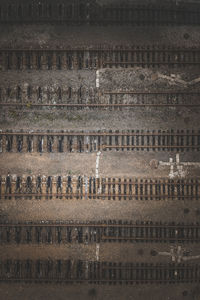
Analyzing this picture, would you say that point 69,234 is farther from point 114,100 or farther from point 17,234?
point 114,100

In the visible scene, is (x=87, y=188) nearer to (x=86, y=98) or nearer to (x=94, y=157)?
(x=94, y=157)

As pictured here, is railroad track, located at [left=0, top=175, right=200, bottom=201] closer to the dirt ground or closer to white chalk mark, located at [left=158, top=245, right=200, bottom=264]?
the dirt ground

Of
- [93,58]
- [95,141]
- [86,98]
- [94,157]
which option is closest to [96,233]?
[94,157]

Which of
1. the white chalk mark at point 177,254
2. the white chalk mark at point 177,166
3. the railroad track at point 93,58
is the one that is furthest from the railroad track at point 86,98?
the white chalk mark at point 177,254

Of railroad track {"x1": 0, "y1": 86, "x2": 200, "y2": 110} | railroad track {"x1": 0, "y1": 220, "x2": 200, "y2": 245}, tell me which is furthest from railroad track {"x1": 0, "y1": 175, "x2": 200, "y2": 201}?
railroad track {"x1": 0, "y1": 86, "x2": 200, "y2": 110}

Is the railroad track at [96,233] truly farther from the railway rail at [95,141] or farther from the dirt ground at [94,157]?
the railway rail at [95,141]

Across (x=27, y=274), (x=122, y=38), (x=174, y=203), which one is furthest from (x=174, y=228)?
(x=122, y=38)

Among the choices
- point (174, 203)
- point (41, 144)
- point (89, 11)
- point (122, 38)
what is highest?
point (89, 11)
